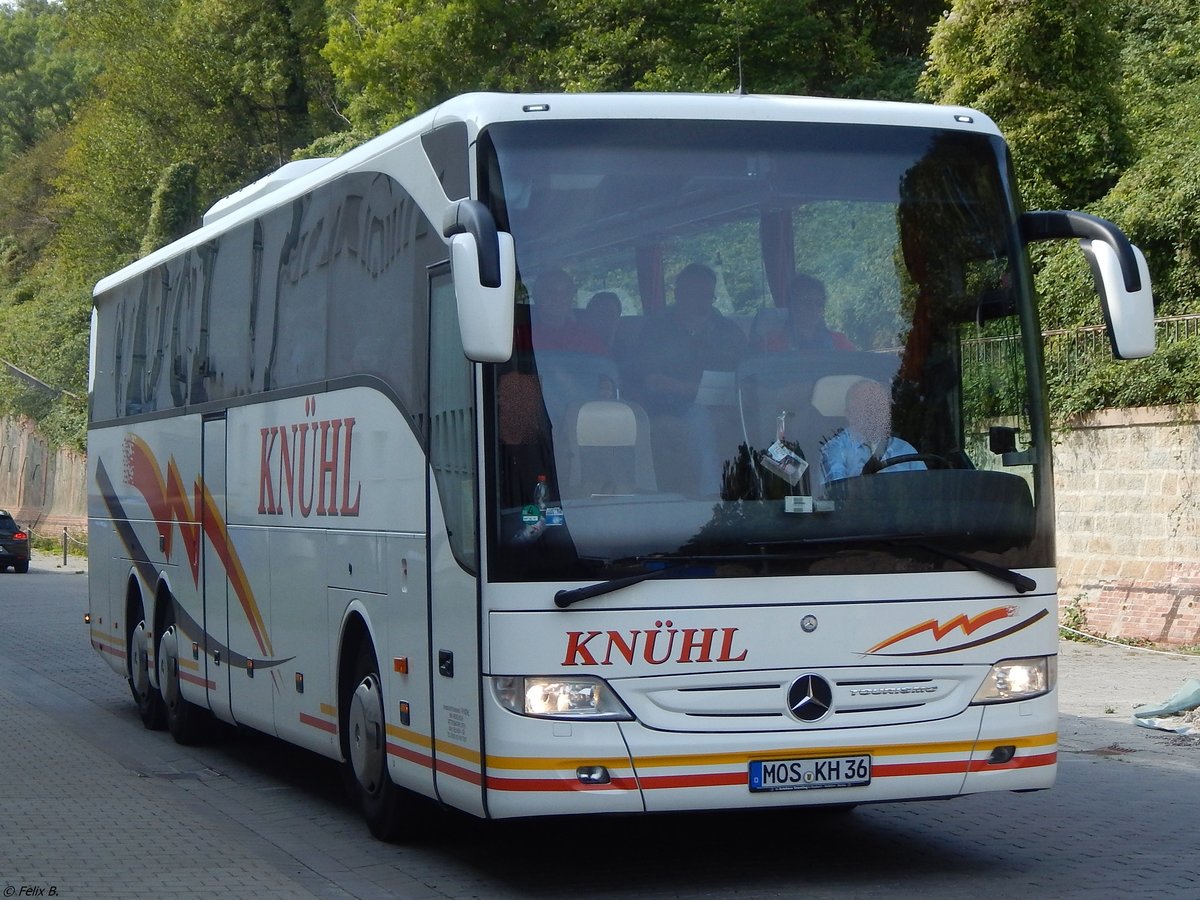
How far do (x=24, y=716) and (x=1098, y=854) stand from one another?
31.9ft

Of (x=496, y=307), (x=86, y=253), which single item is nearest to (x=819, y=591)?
(x=496, y=307)

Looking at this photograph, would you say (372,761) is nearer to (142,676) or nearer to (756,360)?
(756,360)

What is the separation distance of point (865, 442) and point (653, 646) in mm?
1217

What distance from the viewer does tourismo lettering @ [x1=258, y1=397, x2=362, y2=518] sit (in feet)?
31.2

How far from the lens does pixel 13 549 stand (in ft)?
147

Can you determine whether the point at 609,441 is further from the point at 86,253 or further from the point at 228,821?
the point at 86,253

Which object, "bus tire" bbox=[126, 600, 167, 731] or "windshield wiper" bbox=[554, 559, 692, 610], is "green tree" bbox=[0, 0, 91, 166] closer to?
"bus tire" bbox=[126, 600, 167, 731]

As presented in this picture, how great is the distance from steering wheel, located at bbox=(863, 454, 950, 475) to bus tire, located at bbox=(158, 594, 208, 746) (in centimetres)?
719

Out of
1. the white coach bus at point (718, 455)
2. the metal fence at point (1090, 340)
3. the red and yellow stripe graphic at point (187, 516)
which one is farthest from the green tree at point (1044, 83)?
the white coach bus at point (718, 455)

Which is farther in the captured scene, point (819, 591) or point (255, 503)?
point (255, 503)

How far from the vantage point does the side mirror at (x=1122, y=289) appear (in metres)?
7.73

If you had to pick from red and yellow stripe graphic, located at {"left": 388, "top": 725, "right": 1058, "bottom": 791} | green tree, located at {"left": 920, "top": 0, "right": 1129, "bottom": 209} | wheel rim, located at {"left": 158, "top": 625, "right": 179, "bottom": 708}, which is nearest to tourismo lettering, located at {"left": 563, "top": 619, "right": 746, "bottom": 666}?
red and yellow stripe graphic, located at {"left": 388, "top": 725, "right": 1058, "bottom": 791}

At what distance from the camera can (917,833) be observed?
9273mm

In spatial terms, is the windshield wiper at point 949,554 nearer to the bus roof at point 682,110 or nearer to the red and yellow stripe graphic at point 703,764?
the red and yellow stripe graphic at point 703,764
